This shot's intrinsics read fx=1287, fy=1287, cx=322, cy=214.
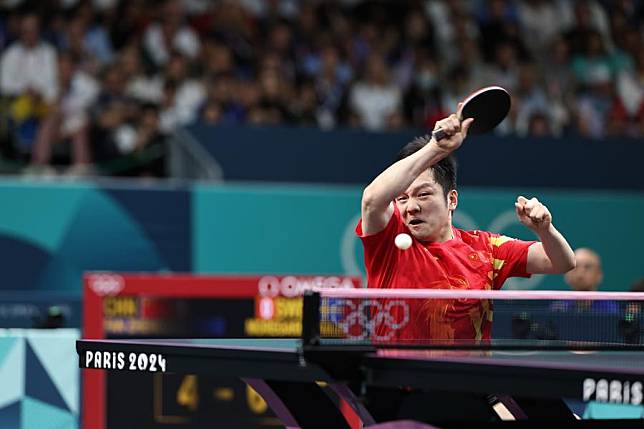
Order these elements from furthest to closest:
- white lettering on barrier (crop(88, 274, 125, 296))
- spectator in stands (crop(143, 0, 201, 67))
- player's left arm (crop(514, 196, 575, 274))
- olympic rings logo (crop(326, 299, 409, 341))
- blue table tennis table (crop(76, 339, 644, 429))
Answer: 1. spectator in stands (crop(143, 0, 201, 67))
2. white lettering on barrier (crop(88, 274, 125, 296))
3. player's left arm (crop(514, 196, 575, 274))
4. olympic rings logo (crop(326, 299, 409, 341))
5. blue table tennis table (crop(76, 339, 644, 429))

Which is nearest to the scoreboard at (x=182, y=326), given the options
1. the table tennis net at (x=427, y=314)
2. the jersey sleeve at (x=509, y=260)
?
the jersey sleeve at (x=509, y=260)

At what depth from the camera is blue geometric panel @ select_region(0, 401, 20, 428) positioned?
7.15 m

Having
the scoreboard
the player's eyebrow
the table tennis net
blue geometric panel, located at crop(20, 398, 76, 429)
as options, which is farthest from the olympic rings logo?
the scoreboard

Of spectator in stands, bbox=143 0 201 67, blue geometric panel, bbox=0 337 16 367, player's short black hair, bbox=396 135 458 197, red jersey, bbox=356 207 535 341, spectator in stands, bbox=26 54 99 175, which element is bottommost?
blue geometric panel, bbox=0 337 16 367

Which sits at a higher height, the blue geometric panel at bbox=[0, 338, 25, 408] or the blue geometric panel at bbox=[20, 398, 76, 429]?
the blue geometric panel at bbox=[0, 338, 25, 408]

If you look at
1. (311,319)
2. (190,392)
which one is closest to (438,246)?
(311,319)

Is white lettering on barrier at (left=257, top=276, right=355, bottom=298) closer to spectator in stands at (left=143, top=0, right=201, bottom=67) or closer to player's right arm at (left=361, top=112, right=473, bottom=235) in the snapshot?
spectator in stands at (left=143, top=0, right=201, bottom=67)

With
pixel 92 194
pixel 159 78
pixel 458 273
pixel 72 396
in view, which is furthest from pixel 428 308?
pixel 159 78

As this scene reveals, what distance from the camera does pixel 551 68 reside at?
16.5 m

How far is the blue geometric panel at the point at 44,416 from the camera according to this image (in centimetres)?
722

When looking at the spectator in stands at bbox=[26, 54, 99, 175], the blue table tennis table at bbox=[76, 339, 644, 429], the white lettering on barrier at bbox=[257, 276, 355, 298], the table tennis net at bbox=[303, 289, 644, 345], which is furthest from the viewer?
the spectator in stands at bbox=[26, 54, 99, 175]

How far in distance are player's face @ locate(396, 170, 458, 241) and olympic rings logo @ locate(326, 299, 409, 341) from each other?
0.38 meters

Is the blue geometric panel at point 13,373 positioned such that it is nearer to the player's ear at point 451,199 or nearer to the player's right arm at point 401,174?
the player's ear at point 451,199

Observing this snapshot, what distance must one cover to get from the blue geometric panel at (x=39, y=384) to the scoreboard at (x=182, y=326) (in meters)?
0.85
